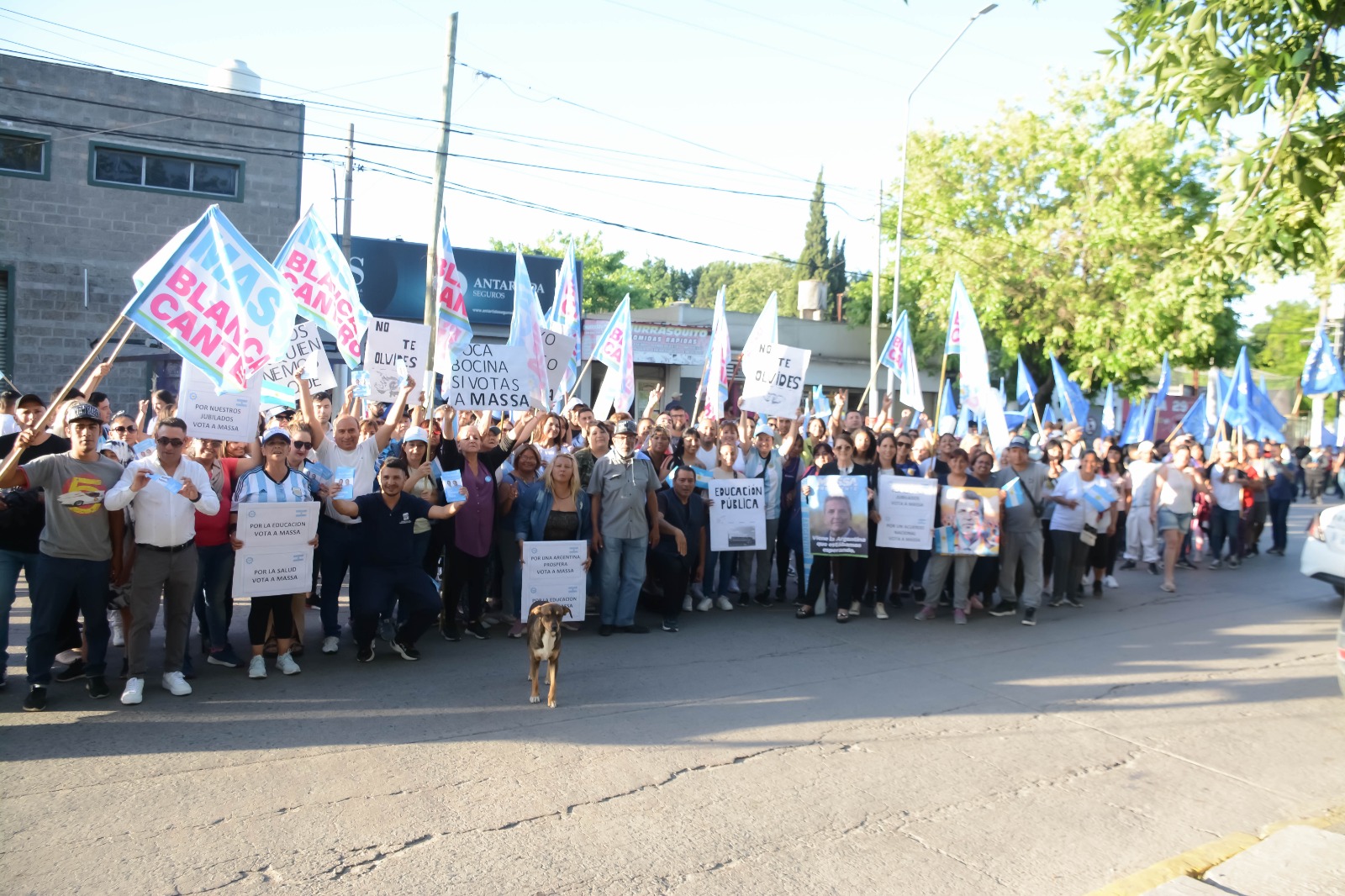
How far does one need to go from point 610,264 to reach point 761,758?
5166 cm

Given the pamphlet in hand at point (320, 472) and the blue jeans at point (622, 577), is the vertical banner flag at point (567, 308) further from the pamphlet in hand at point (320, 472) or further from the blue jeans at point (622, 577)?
the pamphlet in hand at point (320, 472)

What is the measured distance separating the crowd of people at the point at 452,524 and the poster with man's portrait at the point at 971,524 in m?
0.14

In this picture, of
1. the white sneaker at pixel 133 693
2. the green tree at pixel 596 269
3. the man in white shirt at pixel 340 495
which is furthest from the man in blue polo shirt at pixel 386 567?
the green tree at pixel 596 269

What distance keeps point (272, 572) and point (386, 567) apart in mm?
805

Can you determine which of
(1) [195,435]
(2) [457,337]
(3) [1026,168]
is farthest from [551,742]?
(3) [1026,168]

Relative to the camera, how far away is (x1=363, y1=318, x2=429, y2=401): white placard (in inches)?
427

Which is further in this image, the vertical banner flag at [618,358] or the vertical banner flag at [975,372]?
the vertical banner flag at [618,358]

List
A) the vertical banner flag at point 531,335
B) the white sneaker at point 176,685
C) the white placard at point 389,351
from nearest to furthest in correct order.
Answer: the white sneaker at point 176,685
the white placard at point 389,351
the vertical banner flag at point 531,335

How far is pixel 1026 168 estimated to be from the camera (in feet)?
108

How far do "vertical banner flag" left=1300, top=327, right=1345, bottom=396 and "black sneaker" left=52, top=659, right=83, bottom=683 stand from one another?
786 inches

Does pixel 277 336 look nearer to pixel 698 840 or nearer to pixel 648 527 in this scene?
pixel 648 527

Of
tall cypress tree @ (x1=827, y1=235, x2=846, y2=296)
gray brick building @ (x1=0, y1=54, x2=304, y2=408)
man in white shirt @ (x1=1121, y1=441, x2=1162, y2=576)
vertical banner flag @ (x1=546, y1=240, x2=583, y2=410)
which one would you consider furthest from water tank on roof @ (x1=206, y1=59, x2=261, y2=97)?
tall cypress tree @ (x1=827, y1=235, x2=846, y2=296)

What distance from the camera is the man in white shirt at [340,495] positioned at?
26.2 ft

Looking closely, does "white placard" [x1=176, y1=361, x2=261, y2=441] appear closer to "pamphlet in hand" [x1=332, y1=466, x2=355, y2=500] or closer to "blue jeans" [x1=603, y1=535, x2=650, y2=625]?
"pamphlet in hand" [x1=332, y1=466, x2=355, y2=500]
